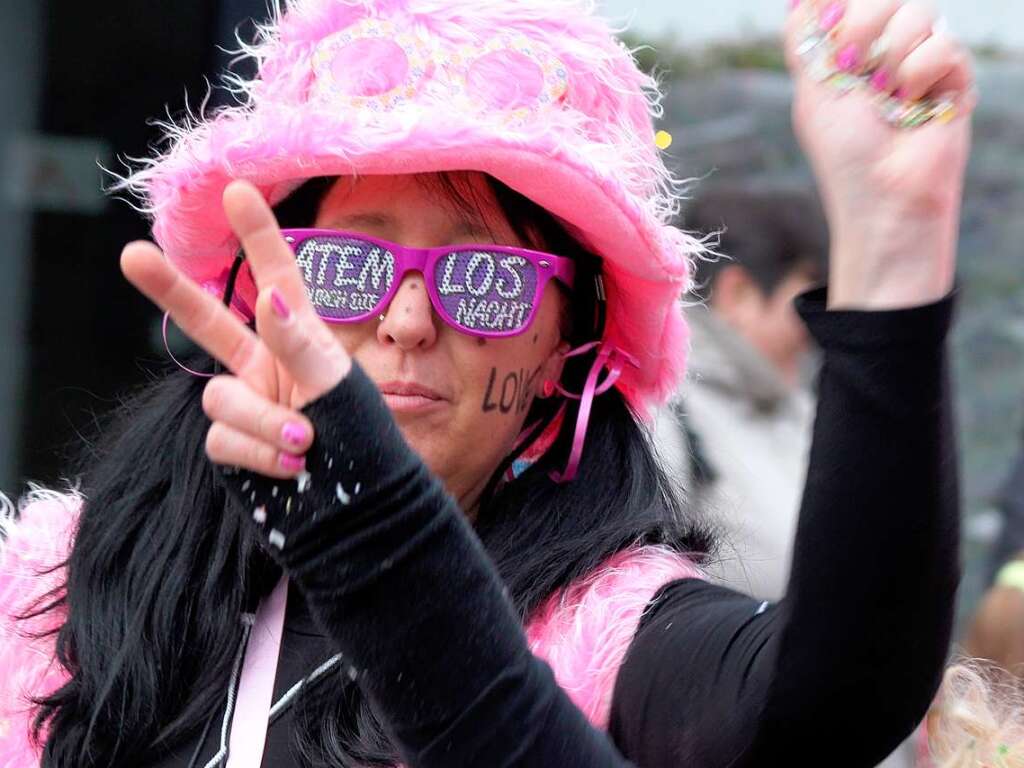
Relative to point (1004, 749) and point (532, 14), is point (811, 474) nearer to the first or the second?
point (1004, 749)

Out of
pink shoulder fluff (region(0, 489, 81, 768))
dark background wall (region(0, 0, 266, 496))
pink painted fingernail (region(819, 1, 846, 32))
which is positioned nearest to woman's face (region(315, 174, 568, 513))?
pink shoulder fluff (region(0, 489, 81, 768))

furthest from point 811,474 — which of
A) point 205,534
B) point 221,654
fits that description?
point 205,534

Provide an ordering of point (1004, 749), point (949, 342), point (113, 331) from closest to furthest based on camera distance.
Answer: point (949, 342)
point (1004, 749)
point (113, 331)

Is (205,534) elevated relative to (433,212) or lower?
lower

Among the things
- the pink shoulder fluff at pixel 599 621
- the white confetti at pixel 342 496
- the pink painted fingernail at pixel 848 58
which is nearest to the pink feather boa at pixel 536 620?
the pink shoulder fluff at pixel 599 621

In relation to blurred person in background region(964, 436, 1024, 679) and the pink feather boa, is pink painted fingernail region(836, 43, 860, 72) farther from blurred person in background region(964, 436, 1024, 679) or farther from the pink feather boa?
blurred person in background region(964, 436, 1024, 679)

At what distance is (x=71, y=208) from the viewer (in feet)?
14.6

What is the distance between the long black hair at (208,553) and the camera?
1.62 metres

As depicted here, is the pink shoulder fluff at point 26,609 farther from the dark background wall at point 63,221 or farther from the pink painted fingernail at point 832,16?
the dark background wall at point 63,221

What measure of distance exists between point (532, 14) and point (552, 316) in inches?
13.9

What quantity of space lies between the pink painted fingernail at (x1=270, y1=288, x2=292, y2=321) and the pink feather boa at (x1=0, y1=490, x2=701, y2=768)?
52 centimetres

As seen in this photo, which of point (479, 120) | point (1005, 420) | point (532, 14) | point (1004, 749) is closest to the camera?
point (1004, 749)

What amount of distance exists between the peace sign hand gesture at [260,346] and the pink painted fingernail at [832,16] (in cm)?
41

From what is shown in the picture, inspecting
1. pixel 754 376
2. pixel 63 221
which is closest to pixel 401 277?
pixel 754 376
